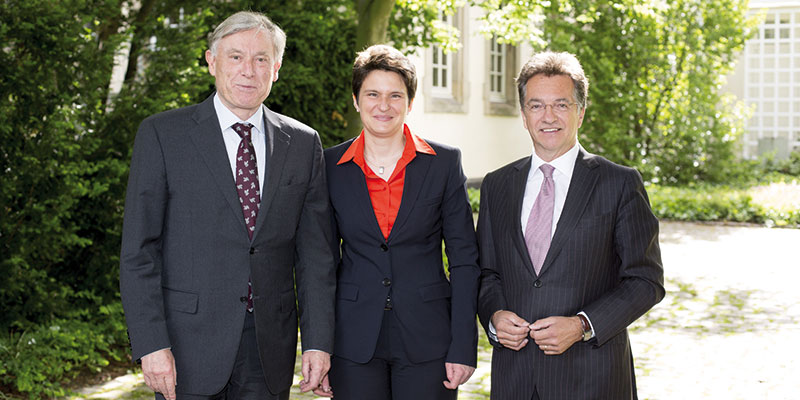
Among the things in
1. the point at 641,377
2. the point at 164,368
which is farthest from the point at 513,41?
the point at 164,368

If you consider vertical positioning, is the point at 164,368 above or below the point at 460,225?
below

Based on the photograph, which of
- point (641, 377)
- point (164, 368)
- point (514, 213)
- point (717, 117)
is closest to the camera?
point (164, 368)

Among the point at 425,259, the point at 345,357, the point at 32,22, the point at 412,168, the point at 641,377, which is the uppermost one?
the point at 32,22

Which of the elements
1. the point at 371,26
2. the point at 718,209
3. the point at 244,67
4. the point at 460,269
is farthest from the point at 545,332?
the point at 718,209

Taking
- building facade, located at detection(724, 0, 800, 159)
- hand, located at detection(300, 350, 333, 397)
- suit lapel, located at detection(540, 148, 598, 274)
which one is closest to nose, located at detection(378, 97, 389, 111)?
suit lapel, located at detection(540, 148, 598, 274)

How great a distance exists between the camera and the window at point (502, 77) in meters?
21.2

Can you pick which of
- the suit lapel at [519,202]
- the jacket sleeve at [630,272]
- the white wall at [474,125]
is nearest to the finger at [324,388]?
the suit lapel at [519,202]

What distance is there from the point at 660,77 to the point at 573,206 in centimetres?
1794

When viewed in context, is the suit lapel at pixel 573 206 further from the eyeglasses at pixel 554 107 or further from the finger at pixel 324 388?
the finger at pixel 324 388

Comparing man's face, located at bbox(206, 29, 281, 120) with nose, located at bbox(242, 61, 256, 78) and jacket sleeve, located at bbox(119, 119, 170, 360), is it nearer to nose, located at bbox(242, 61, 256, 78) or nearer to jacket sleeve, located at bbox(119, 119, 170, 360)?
nose, located at bbox(242, 61, 256, 78)

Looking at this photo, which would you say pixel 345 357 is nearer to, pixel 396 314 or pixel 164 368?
pixel 396 314

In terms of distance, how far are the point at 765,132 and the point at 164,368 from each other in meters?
27.2

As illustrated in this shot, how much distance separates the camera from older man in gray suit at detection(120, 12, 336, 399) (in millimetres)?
2930

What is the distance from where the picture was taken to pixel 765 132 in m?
27.0
